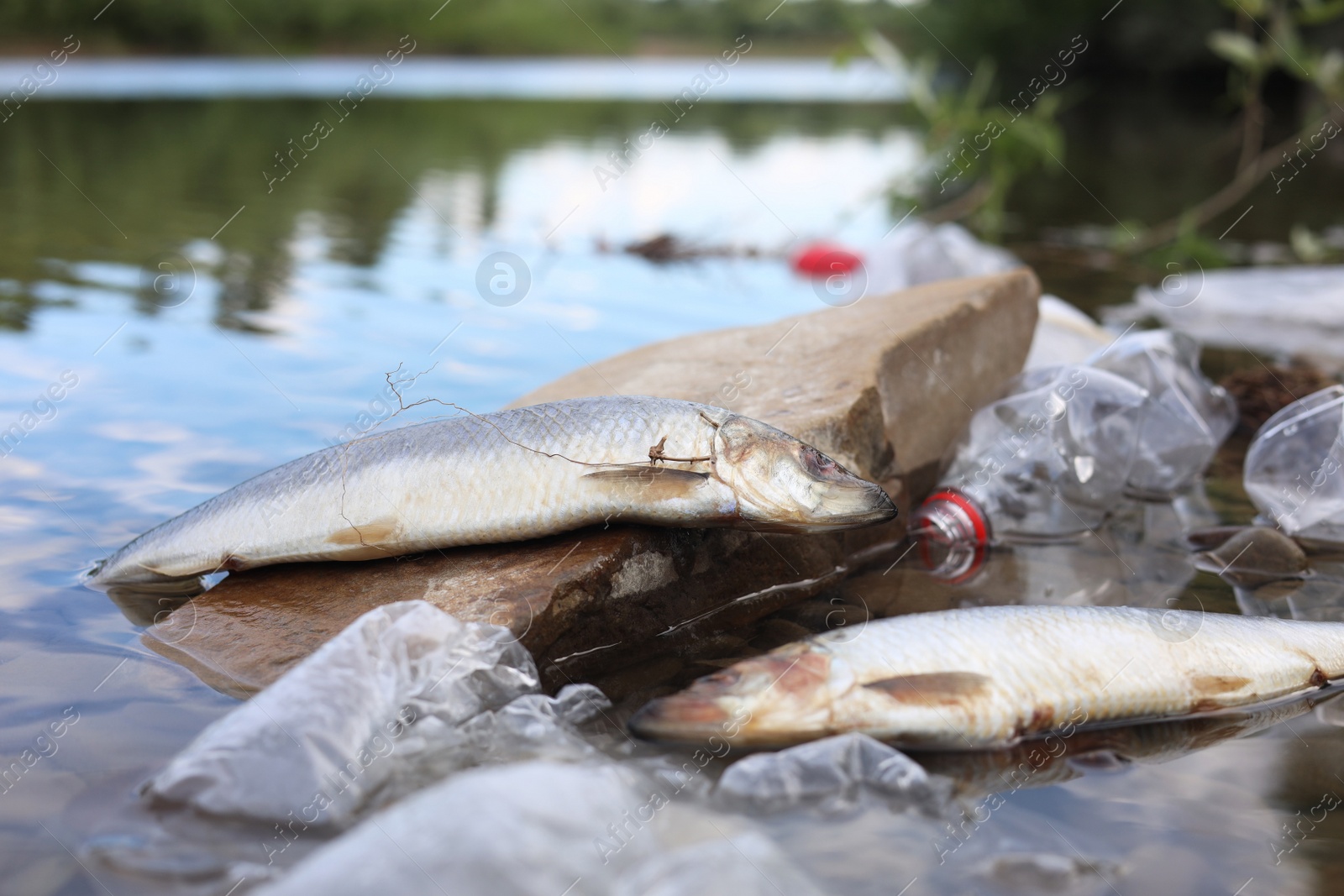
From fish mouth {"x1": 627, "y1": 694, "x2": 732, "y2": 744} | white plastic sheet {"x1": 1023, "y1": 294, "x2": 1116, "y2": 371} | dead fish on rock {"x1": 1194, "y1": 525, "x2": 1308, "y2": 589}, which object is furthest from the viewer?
white plastic sheet {"x1": 1023, "y1": 294, "x2": 1116, "y2": 371}

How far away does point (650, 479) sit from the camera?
2814mm

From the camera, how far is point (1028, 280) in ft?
15.8

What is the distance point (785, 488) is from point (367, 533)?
1.08 meters

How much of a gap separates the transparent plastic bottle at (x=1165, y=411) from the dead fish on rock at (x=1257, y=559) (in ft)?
1.97

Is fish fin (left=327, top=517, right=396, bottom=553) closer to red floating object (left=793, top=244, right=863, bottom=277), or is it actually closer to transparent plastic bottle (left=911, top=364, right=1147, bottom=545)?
transparent plastic bottle (left=911, top=364, right=1147, bottom=545)

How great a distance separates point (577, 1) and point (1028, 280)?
210 ft

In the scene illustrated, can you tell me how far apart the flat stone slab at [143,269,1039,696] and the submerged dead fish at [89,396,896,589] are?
0.09 m

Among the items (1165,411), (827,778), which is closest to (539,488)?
(827,778)

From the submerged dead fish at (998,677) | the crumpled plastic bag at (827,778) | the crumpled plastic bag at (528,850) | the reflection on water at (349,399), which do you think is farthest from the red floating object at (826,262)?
the crumpled plastic bag at (528,850)

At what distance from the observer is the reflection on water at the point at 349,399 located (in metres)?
2.13

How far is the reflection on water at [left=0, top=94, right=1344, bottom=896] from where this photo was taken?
213cm

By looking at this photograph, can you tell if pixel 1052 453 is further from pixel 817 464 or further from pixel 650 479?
pixel 650 479

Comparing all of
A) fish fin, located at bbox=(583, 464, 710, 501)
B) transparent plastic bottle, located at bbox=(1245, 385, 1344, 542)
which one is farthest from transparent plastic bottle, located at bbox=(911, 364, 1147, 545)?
fish fin, located at bbox=(583, 464, 710, 501)

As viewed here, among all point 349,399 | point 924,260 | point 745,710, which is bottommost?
point 745,710
